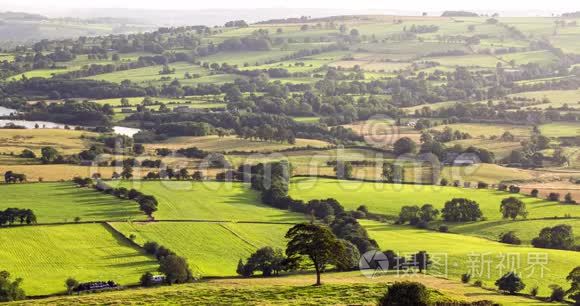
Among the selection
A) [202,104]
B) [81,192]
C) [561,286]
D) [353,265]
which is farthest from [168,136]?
[561,286]

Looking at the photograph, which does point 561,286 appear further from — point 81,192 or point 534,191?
point 81,192

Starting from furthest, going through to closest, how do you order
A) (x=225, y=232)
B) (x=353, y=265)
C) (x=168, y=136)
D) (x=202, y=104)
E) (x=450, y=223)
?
(x=202, y=104) → (x=168, y=136) → (x=450, y=223) → (x=225, y=232) → (x=353, y=265)

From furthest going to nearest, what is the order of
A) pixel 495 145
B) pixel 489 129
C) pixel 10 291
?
pixel 489 129 → pixel 495 145 → pixel 10 291

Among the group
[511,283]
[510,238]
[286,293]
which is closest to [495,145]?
[510,238]

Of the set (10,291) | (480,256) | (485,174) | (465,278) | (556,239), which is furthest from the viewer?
(485,174)

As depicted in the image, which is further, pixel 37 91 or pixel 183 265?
pixel 37 91

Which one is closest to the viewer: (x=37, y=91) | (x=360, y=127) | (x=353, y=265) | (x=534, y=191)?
(x=353, y=265)

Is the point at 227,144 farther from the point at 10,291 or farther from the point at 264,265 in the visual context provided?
the point at 10,291
